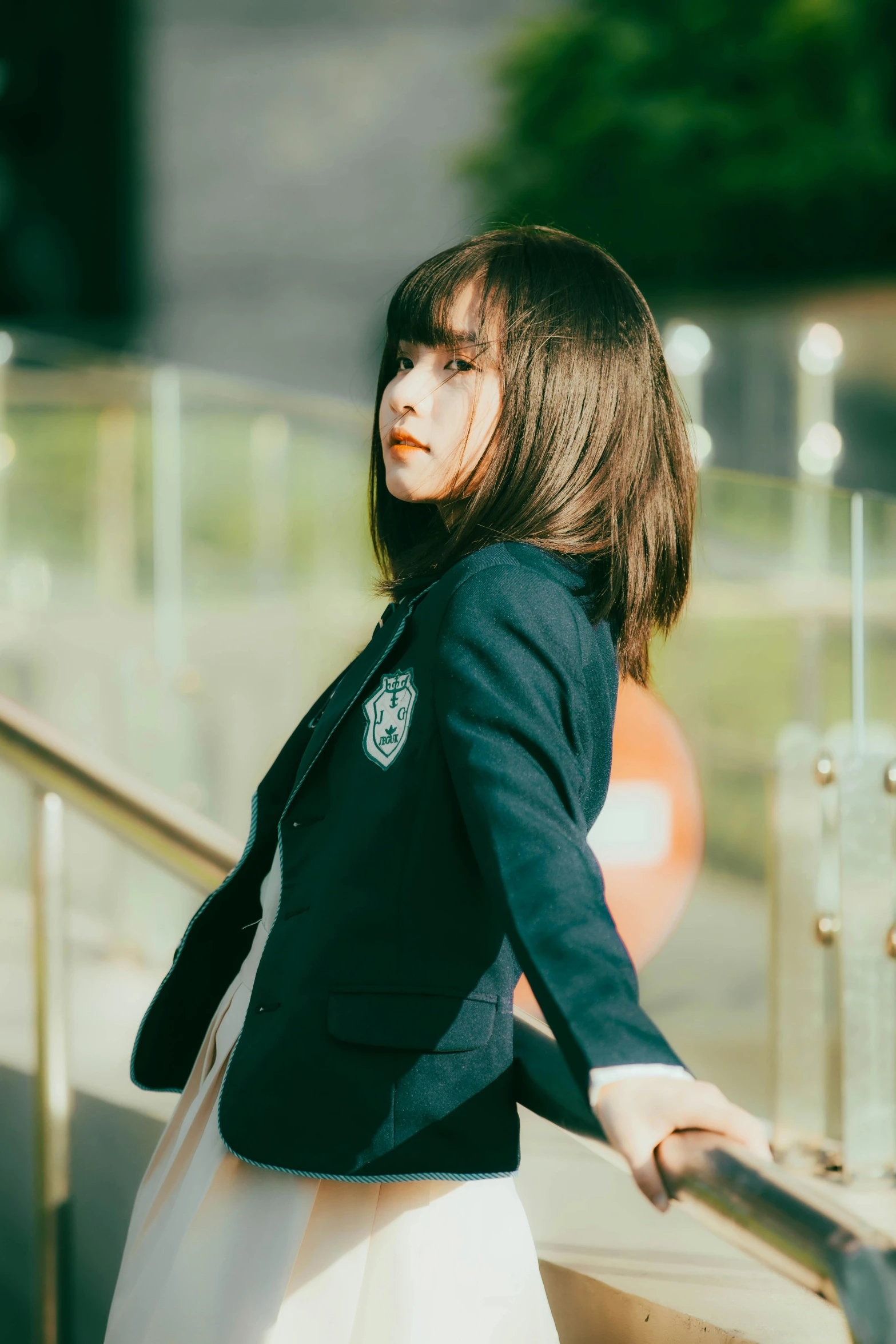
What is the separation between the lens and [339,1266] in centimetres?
97

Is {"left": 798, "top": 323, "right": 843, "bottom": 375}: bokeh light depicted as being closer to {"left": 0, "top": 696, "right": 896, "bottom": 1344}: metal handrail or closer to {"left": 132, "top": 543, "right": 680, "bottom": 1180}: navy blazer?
{"left": 0, "top": 696, "right": 896, "bottom": 1344}: metal handrail

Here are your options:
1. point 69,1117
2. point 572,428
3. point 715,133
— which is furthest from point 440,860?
point 715,133

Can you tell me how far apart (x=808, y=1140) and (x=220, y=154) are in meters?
11.1

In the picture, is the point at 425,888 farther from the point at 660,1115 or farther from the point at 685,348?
the point at 685,348

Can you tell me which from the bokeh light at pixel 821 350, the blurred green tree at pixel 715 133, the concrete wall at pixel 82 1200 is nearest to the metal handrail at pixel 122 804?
the concrete wall at pixel 82 1200

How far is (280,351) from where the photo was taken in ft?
39.9

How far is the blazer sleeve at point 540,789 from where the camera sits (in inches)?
28.8

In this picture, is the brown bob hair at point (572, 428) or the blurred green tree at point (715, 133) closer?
the brown bob hair at point (572, 428)

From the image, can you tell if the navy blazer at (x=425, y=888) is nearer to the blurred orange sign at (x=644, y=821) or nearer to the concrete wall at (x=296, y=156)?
the blurred orange sign at (x=644, y=821)

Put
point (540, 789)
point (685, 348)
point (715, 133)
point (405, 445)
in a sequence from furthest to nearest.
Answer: point (715, 133)
point (685, 348)
point (405, 445)
point (540, 789)

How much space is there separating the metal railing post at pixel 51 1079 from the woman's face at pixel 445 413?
0.76 m

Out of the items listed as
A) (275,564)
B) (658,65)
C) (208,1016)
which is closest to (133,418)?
(275,564)

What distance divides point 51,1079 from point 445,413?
111cm

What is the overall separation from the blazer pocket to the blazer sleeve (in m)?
0.09
